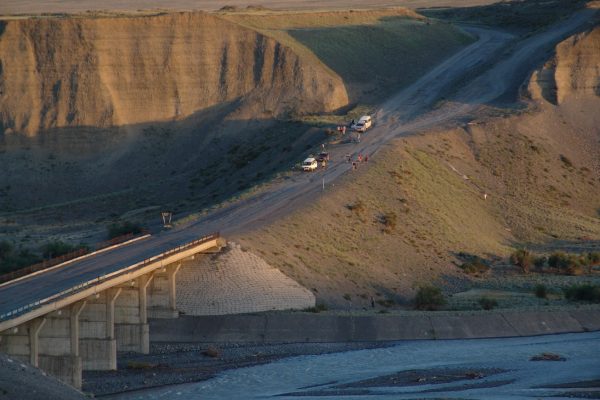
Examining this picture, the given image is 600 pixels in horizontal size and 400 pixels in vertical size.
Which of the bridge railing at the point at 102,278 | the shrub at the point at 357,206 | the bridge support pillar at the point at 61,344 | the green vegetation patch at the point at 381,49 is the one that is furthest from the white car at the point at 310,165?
the bridge support pillar at the point at 61,344

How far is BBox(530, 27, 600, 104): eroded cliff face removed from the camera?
11719 cm

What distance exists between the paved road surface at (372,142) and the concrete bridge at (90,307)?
0.15 m

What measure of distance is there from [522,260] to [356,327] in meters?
20.5

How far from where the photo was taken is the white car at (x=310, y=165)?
95.1 metres

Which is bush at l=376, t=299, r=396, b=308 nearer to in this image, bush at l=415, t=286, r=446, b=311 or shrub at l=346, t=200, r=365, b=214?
bush at l=415, t=286, r=446, b=311

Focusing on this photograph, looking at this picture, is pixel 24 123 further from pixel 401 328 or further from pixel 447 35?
pixel 401 328

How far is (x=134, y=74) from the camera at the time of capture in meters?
125

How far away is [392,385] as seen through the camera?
200ft

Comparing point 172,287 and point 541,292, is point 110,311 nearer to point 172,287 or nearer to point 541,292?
point 172,287

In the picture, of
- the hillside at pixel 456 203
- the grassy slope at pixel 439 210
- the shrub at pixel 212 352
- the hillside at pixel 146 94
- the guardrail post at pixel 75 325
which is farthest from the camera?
the hillside at pixel 146 94

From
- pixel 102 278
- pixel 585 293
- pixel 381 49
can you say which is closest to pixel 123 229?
pixel 585 293

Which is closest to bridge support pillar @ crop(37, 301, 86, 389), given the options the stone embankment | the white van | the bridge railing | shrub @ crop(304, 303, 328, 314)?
the bridge railing

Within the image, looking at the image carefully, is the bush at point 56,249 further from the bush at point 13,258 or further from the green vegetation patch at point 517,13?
the green vegetation patch at point 517,13

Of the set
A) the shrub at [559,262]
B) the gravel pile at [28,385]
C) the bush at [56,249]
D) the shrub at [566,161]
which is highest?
the gravel pile at [28,385]
